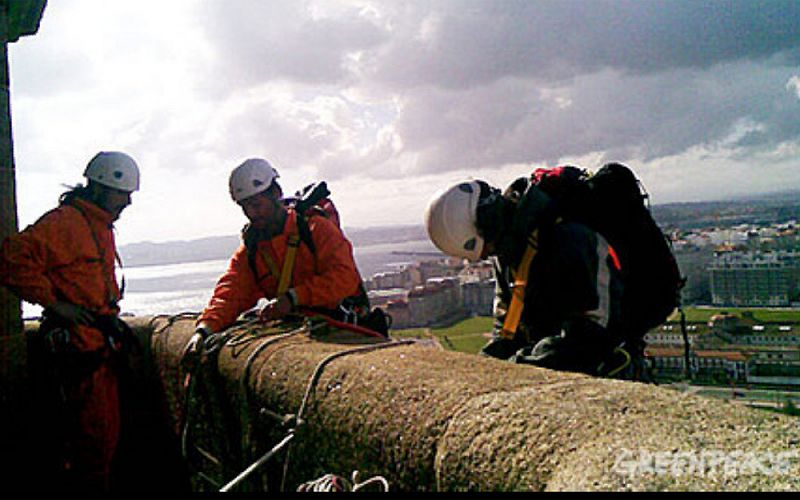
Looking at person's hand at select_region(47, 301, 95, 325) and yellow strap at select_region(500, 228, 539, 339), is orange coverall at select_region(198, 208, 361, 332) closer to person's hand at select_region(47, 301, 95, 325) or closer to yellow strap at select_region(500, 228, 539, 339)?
person's hand at select_region(47, 301, 95, 325)

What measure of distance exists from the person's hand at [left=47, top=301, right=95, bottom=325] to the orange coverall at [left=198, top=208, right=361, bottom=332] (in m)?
0.82

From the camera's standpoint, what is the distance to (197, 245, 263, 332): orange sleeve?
492 cm

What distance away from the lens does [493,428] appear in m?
1.81

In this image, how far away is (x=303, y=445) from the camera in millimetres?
2725

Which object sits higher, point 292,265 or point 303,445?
point 292,265

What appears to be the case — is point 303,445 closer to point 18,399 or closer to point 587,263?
point 587,263

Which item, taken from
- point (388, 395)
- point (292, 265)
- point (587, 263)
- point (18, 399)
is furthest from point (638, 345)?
point (18, 399)

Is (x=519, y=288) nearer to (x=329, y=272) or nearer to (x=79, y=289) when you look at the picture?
(x=329, y=272)

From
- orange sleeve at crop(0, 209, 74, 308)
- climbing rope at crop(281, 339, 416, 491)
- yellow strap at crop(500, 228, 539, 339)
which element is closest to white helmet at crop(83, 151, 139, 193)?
orange sleeve at crop(0, 209, 74, 308)

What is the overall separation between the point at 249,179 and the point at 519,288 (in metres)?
2.64

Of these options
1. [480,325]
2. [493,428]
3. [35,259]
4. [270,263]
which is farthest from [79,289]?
[480,325]

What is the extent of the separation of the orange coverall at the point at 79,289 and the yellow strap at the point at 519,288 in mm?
2982

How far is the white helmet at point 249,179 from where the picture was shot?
536 centimetres

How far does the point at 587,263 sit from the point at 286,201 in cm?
303
